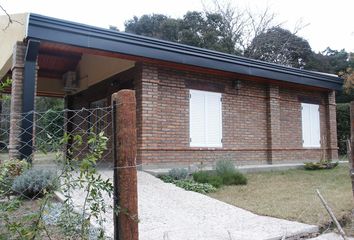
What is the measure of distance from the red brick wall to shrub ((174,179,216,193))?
1437mm

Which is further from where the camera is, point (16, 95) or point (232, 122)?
point (232, 122)

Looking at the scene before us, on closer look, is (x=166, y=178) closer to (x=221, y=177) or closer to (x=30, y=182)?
(x=221, y=177)

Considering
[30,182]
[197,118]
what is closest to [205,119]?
[197,118]

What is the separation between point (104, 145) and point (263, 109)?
10.3 metres

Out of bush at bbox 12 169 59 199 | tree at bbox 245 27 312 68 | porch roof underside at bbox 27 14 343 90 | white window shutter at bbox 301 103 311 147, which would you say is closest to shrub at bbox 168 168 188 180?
porch roof underside at bbox 27 14 343 90

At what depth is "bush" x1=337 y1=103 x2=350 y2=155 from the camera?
60.5 ft

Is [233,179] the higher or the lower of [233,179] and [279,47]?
the lower

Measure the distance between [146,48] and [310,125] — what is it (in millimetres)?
7574

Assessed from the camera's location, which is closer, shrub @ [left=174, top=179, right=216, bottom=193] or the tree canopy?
shrub @ [left=174, top=179, right=216, bottom=193]

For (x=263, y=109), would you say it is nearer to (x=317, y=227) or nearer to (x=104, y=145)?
(x=317, y=227)

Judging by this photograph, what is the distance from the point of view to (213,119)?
1100 cm

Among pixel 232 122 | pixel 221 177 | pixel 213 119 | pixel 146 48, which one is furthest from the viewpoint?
pixel 232 122

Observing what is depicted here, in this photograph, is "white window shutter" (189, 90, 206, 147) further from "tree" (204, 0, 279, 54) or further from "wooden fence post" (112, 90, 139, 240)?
"tree" (204, 0, 279, 54)

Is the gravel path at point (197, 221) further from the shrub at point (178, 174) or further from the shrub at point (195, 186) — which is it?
the shrub at point (178, 174)
